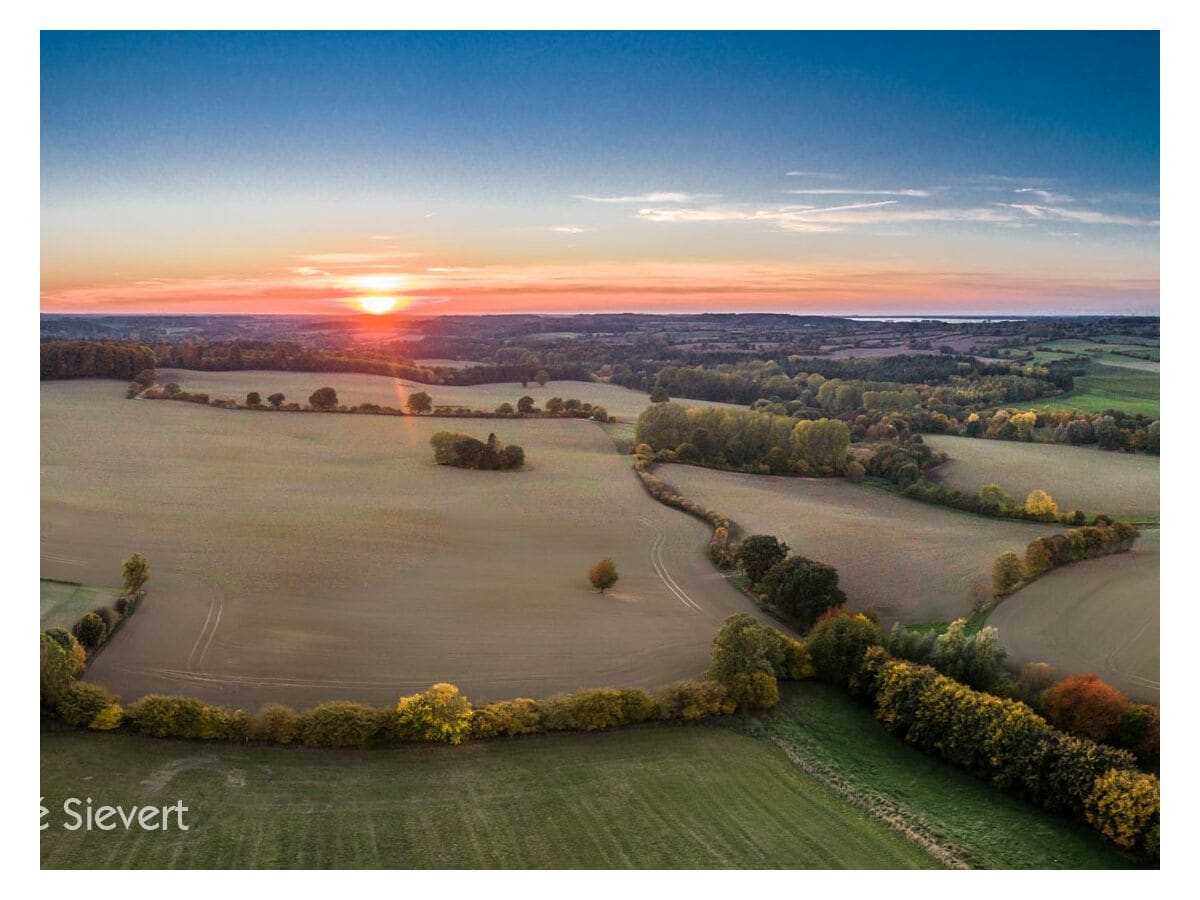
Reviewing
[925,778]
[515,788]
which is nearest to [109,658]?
[515,788]

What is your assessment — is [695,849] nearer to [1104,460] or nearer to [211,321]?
[1104,460]

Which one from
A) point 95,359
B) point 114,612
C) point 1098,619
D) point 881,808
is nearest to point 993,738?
point 881,808

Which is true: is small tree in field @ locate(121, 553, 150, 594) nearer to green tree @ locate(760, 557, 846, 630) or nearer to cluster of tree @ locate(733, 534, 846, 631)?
cluster of tree @ locate(733, 534, 846, 631)

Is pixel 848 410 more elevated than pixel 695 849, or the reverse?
pixel 848 410

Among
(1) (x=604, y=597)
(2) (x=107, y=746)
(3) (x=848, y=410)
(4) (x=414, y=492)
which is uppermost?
(3) (x=848, y=410)

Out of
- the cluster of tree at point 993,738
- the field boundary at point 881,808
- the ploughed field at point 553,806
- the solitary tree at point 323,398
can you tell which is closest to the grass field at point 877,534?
the cluster of tree at point 993,738

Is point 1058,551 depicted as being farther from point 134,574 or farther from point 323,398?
point 134,574
